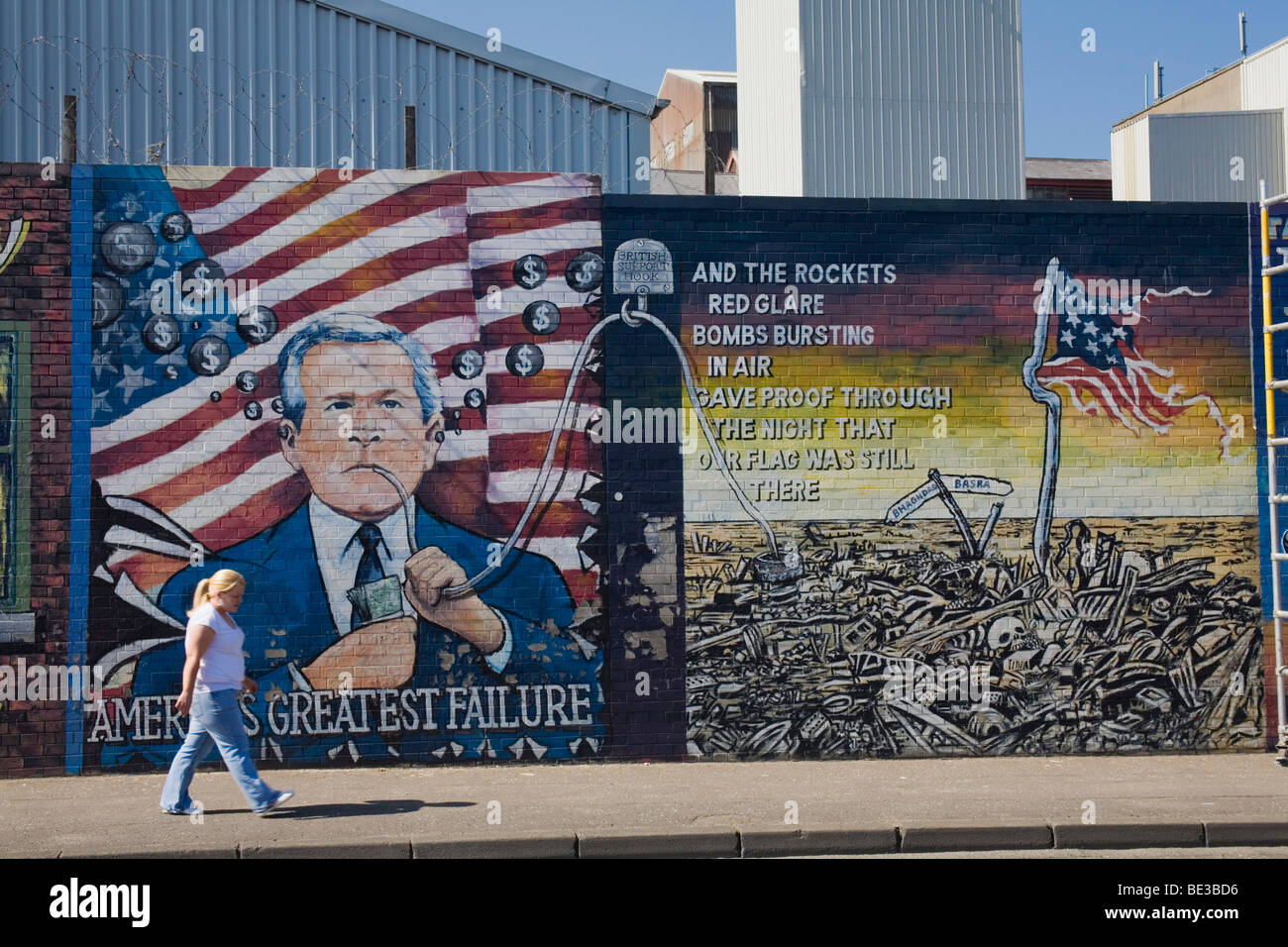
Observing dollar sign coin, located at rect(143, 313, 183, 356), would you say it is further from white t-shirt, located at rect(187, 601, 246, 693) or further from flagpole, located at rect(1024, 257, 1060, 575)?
flagpole, located at rect(1024, 257, 1060, 575)

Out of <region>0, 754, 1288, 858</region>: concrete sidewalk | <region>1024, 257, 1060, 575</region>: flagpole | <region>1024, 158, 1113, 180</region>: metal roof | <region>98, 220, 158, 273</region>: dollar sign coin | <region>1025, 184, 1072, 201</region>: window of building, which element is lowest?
<region>0, 754, 1288, 858</region>: concrete sidewalk

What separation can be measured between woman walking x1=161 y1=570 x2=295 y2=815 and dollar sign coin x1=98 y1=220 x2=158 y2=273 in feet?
10.3

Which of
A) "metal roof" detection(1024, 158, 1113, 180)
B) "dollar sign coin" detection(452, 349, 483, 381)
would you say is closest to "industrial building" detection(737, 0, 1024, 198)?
"dollar sign coin" detection(452, 349, 483, 381)

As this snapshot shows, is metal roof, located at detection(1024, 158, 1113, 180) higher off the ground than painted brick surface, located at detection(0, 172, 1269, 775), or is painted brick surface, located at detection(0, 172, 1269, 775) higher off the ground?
metal roof, located at detection(1024, 158, 1113, 180)

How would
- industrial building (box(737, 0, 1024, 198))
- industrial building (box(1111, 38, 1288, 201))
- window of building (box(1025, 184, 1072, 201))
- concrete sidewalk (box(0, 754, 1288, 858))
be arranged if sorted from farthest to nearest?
window of building (box(1025, 184, 1072, 201)) → industrial building (box(1111, 38, 1288, 201)) → industrial building (box(737, 0, 1024, 198)) → concrete sidewalk (box(0, 754, 1288, 858))

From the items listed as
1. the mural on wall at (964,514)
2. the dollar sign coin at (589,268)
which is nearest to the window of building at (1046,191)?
the mural on wall at (964,514)

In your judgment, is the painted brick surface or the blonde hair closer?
the blonde hair

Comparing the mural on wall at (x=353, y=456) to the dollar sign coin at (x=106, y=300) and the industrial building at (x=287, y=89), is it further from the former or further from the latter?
the industrial building at (x=287, y=89)

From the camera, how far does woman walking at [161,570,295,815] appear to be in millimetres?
8617

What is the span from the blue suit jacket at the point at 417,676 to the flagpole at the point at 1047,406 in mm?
3843

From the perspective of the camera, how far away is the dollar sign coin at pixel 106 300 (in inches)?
408

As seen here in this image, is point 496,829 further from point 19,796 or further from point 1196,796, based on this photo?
point 1196,796

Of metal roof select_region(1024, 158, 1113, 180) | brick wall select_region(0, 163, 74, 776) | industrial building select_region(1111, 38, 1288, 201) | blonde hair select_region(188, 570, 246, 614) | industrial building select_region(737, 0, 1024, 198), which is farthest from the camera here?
metal roof select_region(1024, 158, 1113, 180)
